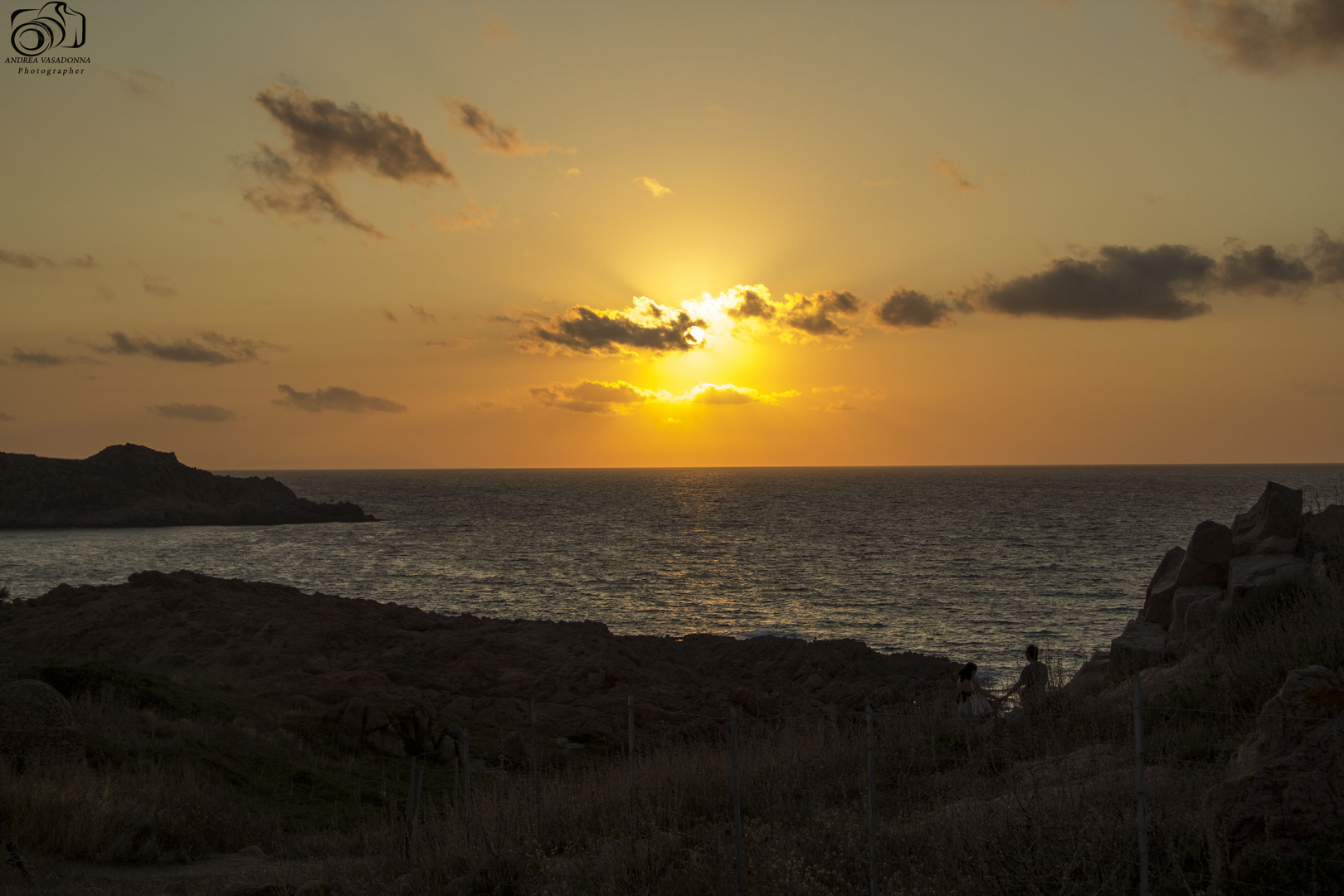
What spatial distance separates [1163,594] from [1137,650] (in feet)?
12.0

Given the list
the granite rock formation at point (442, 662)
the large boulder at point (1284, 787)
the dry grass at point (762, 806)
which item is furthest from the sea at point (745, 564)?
the large boulder at point (1284, 787)

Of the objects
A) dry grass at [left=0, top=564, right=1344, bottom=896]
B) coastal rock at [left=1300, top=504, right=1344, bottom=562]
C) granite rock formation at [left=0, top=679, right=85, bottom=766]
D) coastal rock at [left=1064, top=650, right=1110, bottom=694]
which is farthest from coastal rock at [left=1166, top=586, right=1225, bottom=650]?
granite rock formation at [left=0, top=679, right=85, bottom=766]

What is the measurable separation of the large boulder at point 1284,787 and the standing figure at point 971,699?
7188mm

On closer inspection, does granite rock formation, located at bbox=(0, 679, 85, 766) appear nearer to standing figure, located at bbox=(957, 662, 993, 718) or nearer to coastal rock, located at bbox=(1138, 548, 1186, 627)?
standing figure, located at bbox=(957, 662, 993, 718)

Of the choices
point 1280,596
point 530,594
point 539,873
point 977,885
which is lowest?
point 530,594

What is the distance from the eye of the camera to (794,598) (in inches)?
1797

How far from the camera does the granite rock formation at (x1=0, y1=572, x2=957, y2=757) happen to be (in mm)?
20188

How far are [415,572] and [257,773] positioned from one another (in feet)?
150

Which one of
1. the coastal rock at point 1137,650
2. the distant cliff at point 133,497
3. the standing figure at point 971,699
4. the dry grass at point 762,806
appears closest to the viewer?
the dry grass at point 762,806

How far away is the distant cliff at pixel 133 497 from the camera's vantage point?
10344cm

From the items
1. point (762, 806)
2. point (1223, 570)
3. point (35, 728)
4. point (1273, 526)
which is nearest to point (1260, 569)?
point (1273, 526)

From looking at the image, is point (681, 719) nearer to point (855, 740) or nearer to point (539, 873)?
point (855, 740)

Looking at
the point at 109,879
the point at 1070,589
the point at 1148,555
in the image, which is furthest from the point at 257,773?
the point at 1148,555

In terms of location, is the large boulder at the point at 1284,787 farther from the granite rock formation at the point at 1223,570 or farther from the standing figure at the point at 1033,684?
the granite rock formation at the point at 1223,570
